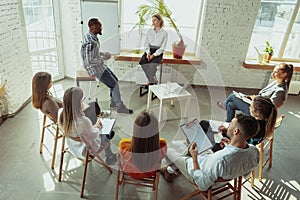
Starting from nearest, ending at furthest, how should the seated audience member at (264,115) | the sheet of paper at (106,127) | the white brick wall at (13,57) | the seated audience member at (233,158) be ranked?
the seated audience member at (233,158) → the seated audience member at (264,115) → the sheet of paper at (106,127) → the white brick wall at (13,57)

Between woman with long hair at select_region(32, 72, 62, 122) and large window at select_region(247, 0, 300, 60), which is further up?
large window at select_region(247, 0, 300, 60)

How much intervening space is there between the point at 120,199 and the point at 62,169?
74 centimetres

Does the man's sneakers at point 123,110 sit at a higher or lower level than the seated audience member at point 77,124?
lower

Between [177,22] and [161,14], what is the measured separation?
17.7 inches

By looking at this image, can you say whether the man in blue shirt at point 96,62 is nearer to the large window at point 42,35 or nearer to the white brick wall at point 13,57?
the white brick wall at point 13,57

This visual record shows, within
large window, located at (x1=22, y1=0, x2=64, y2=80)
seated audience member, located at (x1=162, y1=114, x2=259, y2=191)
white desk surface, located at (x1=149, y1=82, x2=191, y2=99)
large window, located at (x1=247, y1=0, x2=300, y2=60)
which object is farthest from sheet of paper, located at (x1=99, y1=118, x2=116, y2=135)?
large window, located at (x1=247, y1=0, x2=300, y2=60)

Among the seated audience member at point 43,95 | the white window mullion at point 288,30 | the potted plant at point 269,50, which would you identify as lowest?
the seated audience member at point 43,95

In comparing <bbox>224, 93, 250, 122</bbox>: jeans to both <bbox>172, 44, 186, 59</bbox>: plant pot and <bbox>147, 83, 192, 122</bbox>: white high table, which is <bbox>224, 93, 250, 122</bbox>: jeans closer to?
<bbox>147, 83, 192, 122</bbox>: white high table

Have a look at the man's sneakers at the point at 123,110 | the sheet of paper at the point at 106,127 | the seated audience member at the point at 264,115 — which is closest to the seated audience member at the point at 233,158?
the seated audience member at the point at 264,115

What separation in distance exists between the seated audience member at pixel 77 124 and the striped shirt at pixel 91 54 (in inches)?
52.4

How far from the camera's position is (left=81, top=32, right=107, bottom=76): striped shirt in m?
3.30

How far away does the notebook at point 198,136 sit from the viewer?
2.31 m

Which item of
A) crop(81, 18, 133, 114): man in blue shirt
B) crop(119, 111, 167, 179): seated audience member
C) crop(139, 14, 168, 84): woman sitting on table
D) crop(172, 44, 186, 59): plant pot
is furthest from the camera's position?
crop(172, 44, 186, 59): plant pot

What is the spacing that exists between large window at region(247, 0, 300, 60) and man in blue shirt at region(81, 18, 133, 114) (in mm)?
2725
